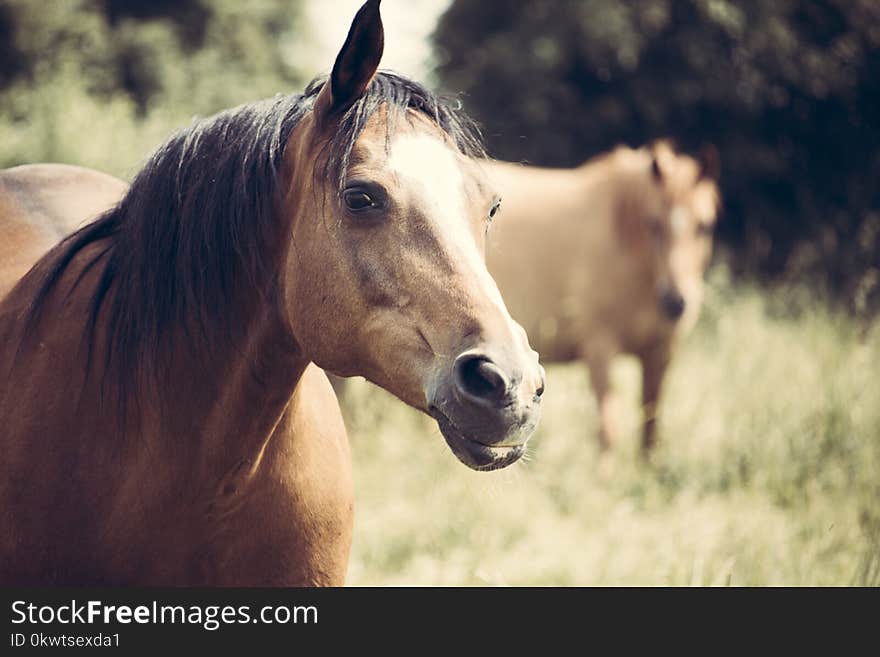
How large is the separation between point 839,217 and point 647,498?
6.76 metres

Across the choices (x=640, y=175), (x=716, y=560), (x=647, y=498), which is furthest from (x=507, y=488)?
(x=640, y=175)

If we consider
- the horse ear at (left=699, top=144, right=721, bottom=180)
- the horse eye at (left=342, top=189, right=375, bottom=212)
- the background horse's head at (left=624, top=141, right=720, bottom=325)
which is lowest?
the background horse's head at (left=624, top=141, right=720, bottom=325)

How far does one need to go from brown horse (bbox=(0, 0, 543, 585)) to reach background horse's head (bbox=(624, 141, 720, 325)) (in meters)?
3.55

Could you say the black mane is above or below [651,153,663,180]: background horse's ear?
above

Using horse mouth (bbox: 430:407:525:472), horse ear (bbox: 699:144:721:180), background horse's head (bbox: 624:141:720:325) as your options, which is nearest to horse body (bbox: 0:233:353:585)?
horse mouth (bbox: 430:407:525:472)

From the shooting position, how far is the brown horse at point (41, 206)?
240cm

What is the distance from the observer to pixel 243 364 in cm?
178

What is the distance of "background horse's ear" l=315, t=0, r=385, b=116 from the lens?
5.26 ft

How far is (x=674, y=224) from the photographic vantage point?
5090mm

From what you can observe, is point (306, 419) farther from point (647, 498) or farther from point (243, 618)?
point (647, 498)

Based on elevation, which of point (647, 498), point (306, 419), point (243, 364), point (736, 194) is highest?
point (243, 364)

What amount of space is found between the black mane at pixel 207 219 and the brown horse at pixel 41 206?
55 centimetres

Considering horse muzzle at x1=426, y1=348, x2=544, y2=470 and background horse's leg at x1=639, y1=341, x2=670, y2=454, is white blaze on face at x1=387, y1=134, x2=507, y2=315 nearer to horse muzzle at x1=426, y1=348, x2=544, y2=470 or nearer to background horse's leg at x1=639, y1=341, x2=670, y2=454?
horse muzzle at x1=426, y1=348, x2=544, y2=470

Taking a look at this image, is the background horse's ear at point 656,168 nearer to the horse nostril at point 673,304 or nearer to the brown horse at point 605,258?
the brown horse at point 605,258
